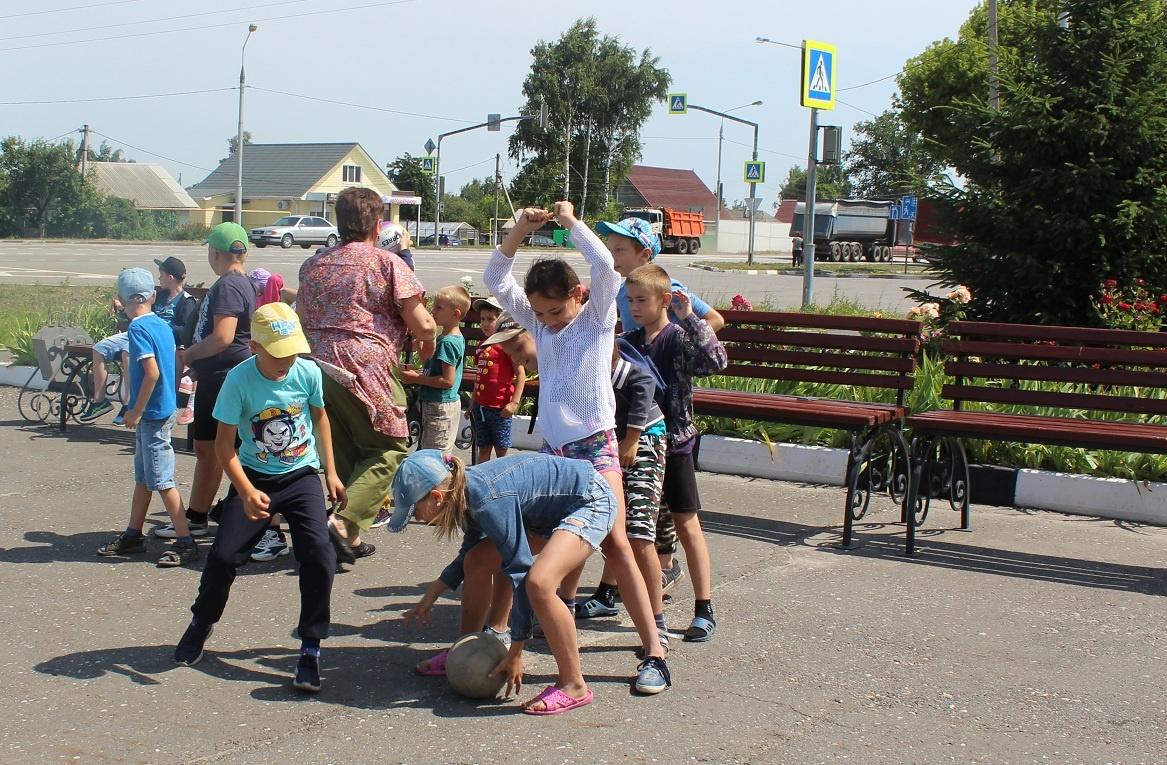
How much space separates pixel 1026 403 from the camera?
7.55 m

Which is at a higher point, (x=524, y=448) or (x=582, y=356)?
(x=582, y=356)

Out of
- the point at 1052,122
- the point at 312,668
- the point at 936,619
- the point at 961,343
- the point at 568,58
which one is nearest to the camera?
the point at 312,668

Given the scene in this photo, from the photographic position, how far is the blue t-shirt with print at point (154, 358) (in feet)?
20.5

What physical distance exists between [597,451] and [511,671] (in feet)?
2.82

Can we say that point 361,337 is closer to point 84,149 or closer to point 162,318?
point 162,318

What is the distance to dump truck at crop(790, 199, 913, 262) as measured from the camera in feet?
178

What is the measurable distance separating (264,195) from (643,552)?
85003 millimetres

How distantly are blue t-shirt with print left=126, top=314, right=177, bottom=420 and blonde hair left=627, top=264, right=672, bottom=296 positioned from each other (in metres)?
2.60

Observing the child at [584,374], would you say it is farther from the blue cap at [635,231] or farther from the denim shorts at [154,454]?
the denim shorts at [154,454]

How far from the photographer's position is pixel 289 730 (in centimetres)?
421

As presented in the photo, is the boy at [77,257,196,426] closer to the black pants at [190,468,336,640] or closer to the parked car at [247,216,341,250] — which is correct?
the black pants at [190,468,336,640]

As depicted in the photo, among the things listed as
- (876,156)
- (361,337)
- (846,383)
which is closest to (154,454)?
(361,337)

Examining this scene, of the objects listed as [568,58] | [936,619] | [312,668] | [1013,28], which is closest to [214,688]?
[312,668]

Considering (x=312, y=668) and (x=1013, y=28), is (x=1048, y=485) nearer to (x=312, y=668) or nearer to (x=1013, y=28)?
(x=312, y=668)
